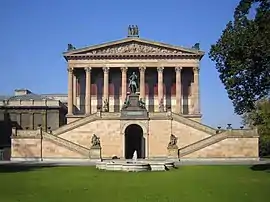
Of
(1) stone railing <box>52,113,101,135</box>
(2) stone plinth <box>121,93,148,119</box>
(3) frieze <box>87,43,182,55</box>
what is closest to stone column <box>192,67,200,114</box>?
(3) frieze <box>87,43,182,55</box>

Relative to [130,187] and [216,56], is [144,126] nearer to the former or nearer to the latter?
[216,56]

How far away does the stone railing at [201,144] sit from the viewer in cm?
5288

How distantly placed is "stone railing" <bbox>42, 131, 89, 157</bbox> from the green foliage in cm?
1908

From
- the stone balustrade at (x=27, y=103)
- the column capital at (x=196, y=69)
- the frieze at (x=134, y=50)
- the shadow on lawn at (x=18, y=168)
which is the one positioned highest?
the frieze at (x=134, y=50)

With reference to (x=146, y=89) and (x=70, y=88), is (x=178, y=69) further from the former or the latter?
(x=70, y=88)

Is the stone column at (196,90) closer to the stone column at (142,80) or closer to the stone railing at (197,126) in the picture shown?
the stone column at (142,80)

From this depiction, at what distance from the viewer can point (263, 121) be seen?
4894cm

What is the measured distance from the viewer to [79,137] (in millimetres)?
59156

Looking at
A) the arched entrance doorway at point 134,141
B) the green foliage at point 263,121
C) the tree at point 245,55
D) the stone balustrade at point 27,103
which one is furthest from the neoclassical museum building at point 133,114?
the tree at point 245,55

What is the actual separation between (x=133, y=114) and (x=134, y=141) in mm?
5918

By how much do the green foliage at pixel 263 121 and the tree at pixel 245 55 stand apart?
434 inches

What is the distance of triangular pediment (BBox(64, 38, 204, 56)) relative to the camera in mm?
74750

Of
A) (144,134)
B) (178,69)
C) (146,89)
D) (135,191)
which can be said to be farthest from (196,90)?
(135,191)

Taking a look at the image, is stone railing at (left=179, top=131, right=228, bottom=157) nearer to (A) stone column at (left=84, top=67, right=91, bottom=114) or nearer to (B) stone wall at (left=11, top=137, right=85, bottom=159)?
(B) stone wall at (left=11, top=137, right=85, bottom=159)
